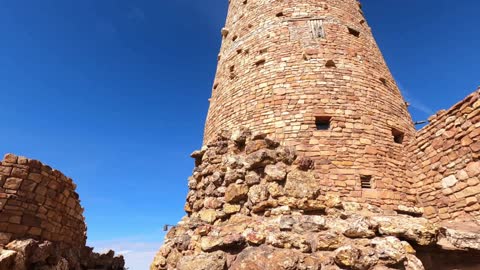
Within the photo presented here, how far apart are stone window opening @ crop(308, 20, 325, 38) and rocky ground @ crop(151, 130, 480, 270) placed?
16.7ft

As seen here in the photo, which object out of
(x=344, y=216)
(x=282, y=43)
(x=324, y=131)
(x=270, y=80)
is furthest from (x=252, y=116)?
(x=344, y=216)

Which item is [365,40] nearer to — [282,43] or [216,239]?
[282,43]

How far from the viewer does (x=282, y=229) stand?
4.57m

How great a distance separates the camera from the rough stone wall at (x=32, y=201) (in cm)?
546

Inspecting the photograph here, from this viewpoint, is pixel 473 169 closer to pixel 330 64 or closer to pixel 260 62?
pixel 330 64

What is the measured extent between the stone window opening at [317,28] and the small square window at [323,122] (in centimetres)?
314

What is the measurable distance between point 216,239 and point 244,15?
30.8 ft

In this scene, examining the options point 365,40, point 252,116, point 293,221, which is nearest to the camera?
point 293,221

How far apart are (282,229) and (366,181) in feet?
11.6

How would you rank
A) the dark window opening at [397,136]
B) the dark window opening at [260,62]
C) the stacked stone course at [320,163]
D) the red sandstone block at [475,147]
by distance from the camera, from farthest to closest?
1. the dark window opening at [260,62]
2. the dark window opening at [397,136]
3. the red sandstone block at [475,147]
4. the stacked stone course at [320,163]

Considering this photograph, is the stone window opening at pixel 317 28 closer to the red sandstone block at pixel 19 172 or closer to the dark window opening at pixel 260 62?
the dark window opening at pixel 260 62

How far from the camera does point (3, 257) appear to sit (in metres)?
4.84

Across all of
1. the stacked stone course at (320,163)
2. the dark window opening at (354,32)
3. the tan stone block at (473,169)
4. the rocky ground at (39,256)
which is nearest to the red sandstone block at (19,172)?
the rocky ground at (39,256)

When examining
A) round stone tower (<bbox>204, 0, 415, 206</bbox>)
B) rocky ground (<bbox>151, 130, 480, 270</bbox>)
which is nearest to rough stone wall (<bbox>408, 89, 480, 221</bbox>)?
round stone tower (<bbox>204, 0, 415, 206</bbox>)
